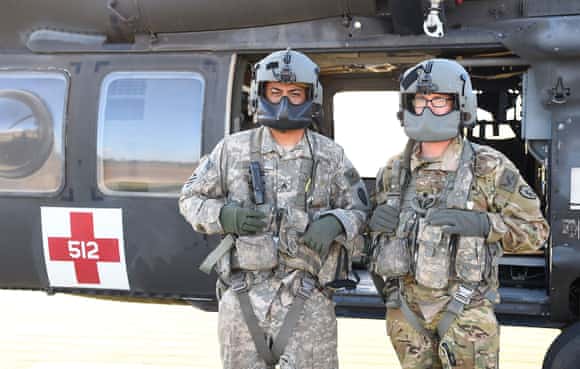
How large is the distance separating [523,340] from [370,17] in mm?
3373

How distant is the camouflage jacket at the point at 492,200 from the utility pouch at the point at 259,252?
573 millimetres

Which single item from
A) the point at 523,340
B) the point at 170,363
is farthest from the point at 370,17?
the point at 523,340

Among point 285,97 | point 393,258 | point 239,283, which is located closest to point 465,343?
point 393,258

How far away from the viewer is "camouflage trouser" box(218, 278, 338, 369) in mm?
2980

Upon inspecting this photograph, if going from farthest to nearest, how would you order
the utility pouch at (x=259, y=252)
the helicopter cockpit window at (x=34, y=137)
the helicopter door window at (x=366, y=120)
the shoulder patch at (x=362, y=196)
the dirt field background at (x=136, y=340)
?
the helicopter door window at (x=366, y=120) → the dirt field background at (x=136, y=340) → the helicopter cockpit window at (x=34, y=137) → the shoulder patch at (x=362, y=196) → the utility pouch at (x=259, y=252)

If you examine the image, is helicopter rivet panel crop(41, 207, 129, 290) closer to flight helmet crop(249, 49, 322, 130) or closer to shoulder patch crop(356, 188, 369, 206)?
flight helmet crop(249, 49, 322, 130)

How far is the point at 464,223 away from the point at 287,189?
76cm

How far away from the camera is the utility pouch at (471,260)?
2916mm

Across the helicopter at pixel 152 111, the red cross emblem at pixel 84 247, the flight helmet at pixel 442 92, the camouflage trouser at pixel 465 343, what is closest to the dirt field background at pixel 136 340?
the helicopter at pixel 152 111

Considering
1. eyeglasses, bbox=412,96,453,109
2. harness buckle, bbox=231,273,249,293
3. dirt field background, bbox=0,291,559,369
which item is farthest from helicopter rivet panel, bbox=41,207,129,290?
eyeglasses, bbox=412,96,453,109

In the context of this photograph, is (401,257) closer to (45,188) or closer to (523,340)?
(45,188)

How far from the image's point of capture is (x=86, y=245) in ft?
14.2

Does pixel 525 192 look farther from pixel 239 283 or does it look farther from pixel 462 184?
pixel 239 283

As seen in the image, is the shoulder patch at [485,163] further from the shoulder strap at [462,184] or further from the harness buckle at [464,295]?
the harness buckle at [464,295]
